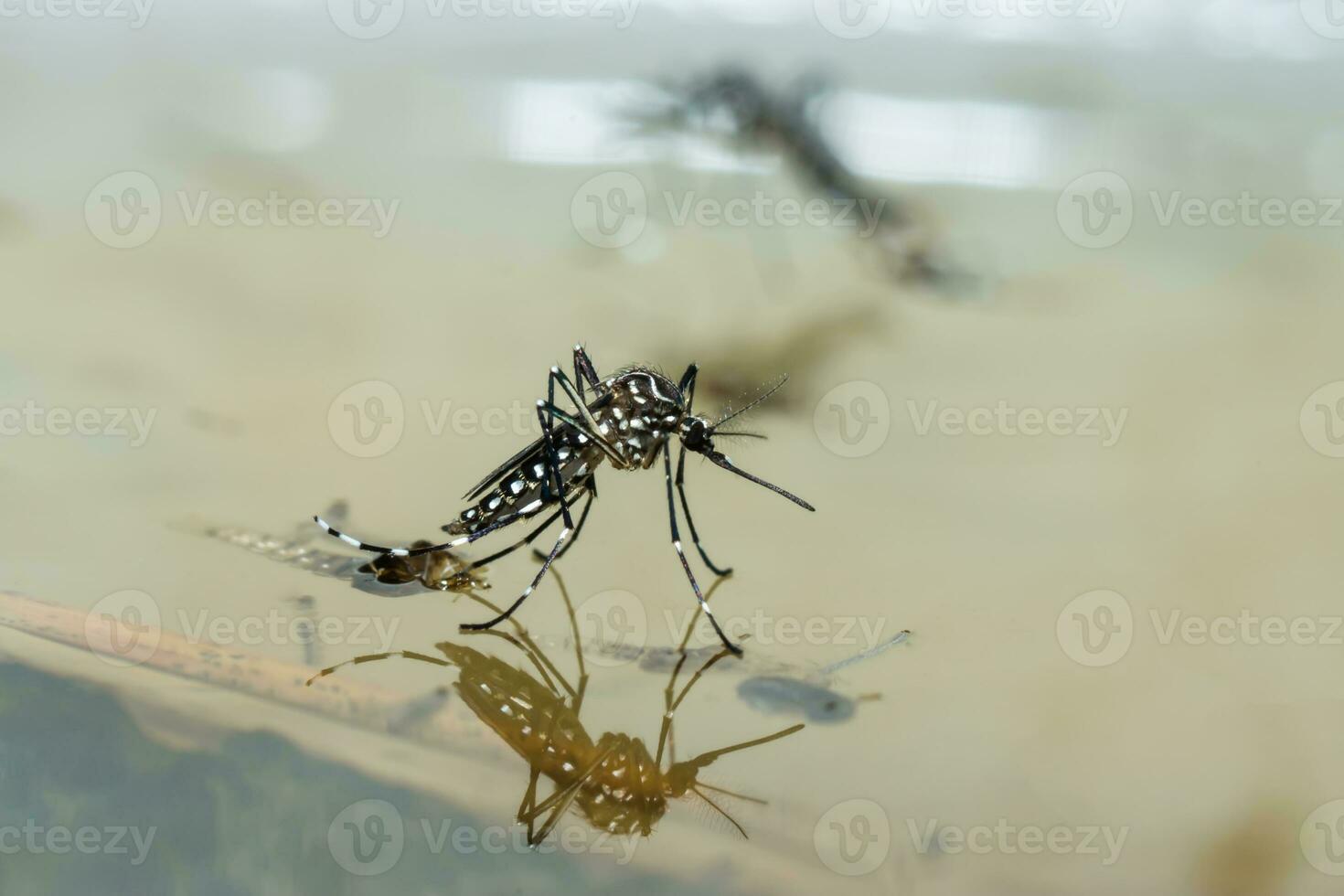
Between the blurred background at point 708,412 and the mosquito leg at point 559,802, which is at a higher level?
the blurred background at point 708,412

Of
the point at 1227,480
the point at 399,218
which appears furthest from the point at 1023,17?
the point at 399,218

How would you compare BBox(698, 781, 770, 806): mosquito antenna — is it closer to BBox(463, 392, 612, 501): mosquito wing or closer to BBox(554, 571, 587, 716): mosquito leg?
BBox(554, 571, 587, 716): mosquito leg

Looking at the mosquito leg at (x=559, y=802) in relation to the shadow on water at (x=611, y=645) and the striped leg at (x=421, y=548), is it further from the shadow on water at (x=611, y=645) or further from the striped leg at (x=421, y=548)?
the striped leg at (x=421, y=548)

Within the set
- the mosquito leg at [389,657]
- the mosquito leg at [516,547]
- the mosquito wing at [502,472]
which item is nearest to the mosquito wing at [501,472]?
the mosquito wing at [502,472]

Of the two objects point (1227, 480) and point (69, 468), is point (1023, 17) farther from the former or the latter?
point (69, 468)

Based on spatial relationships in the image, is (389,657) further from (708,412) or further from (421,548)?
(708,412)

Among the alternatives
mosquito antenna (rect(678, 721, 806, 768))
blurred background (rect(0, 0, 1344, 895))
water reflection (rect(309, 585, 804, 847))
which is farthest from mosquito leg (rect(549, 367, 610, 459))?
mosquito antenna (rect(678, 721, 806, 768))
